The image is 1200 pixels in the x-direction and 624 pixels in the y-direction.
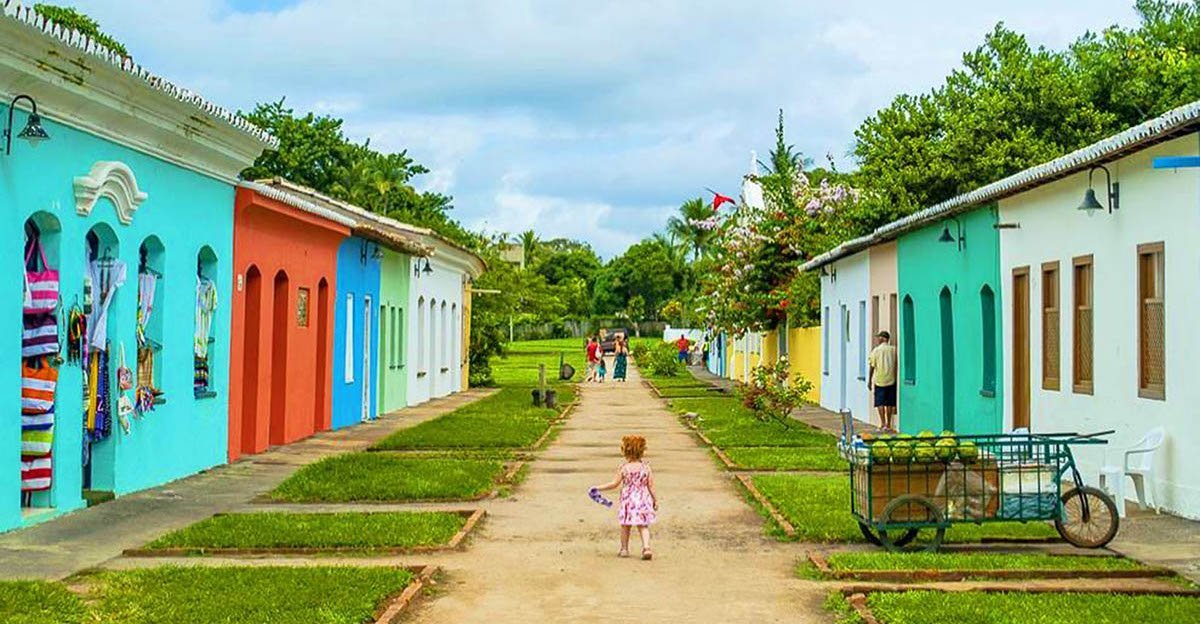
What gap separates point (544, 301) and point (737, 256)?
35684mm

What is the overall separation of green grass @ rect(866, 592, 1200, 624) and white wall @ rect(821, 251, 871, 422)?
19077 millimetres

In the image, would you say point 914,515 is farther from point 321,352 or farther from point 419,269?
point 419,269

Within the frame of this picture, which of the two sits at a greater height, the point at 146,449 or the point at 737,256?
the point at 737,256

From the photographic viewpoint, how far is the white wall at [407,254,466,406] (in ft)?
113

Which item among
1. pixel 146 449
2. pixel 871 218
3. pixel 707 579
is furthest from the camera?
pixel 871 218

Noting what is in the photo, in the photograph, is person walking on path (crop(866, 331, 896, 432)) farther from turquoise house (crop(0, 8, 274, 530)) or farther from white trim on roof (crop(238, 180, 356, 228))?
turquoise house (crop(0, 8, 274, 530))

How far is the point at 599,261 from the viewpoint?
13425cm

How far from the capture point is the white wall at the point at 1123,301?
1330 cm

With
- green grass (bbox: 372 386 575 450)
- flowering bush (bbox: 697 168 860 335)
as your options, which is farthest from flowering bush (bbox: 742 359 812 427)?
flowering bush (bbox: 697 168 860 335)

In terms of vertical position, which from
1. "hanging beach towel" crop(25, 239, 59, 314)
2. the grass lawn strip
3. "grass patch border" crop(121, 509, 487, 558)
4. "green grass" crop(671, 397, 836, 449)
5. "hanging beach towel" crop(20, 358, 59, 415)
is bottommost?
"grass patch border" crop(121, 509, 487, 558)

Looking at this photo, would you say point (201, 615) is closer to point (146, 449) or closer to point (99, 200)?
point (99, 200)

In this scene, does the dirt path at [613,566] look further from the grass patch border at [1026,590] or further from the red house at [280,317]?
the red house at [280,317]

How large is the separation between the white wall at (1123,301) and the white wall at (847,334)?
10.2m

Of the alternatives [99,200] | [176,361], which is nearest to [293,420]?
[176,361]
